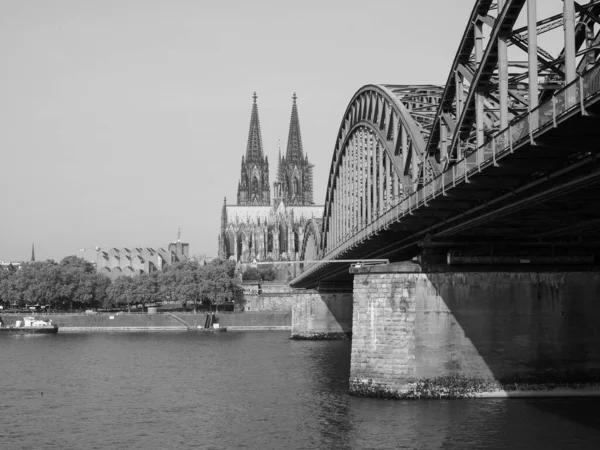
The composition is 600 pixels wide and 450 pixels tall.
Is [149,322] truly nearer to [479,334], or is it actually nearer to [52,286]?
[52,286]

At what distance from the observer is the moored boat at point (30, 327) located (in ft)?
405

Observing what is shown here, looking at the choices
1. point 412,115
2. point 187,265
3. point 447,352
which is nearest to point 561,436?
point 447,352

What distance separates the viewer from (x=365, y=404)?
4681cm

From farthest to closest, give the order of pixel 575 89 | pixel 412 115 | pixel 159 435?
1. pixel 412 115
2. pixel 159 435
3. pixel 575 89

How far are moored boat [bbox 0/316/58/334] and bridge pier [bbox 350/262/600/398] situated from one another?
274 ft

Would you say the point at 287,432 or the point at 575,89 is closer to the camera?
the point at 575,89

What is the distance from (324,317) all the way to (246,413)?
62.4 m

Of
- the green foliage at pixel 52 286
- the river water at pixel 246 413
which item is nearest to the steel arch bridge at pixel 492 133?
the river water at pixel 246 413

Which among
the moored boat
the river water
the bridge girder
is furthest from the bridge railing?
the moored boat

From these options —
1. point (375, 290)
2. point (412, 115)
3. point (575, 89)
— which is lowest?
point (375, 290)

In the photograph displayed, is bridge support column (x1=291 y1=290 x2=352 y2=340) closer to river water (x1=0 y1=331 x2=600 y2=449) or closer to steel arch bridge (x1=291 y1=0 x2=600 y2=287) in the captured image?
river water (x1=0 y1=331 x2=600 y2=449)

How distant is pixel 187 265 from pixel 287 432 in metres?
121

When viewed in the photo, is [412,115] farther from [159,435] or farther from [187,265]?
[187,265]

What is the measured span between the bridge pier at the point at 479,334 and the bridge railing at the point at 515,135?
A: 505 centimetres
